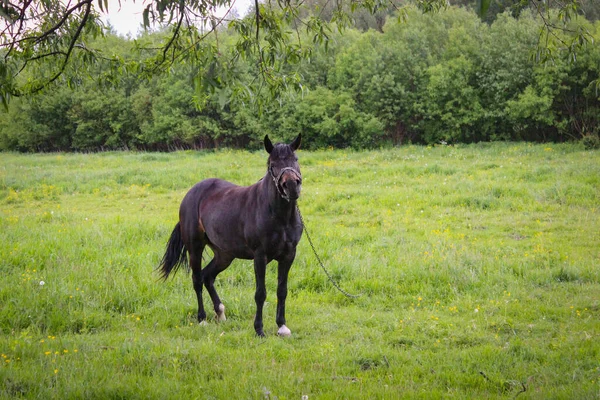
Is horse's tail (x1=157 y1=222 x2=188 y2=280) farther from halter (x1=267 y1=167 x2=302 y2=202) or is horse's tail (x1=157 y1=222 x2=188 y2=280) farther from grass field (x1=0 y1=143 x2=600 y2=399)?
halter (x1=267 y1=167 x2=302 y2=202)

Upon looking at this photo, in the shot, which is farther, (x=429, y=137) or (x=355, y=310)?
(x=429, y=137)

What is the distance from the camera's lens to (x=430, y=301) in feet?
25.4

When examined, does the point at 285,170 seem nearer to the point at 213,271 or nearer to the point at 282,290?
the point at 282,290

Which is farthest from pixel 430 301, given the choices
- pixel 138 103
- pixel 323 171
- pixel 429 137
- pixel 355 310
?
pixel 138 103

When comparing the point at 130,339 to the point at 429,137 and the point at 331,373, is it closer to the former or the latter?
the point at 331,373

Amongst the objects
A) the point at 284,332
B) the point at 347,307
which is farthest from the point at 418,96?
the point at 284,332

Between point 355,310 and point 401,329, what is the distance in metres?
1.00

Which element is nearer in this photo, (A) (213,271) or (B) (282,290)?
(B) (282,290)

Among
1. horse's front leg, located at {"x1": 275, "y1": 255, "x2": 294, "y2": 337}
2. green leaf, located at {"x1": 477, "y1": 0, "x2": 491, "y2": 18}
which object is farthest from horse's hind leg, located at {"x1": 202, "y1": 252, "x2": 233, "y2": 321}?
green leaf, located at {"x1": 477, "y1": 0, "x2": 491, "y2": 18}

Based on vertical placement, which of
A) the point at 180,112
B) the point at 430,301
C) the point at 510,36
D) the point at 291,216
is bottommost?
the point at 430,301

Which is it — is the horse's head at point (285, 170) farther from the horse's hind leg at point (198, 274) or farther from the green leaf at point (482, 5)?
the green leaf at point (482, 5)

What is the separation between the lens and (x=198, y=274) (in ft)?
24.5

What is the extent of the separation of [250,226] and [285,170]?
1071 millimetres

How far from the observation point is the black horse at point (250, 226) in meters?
6.05
